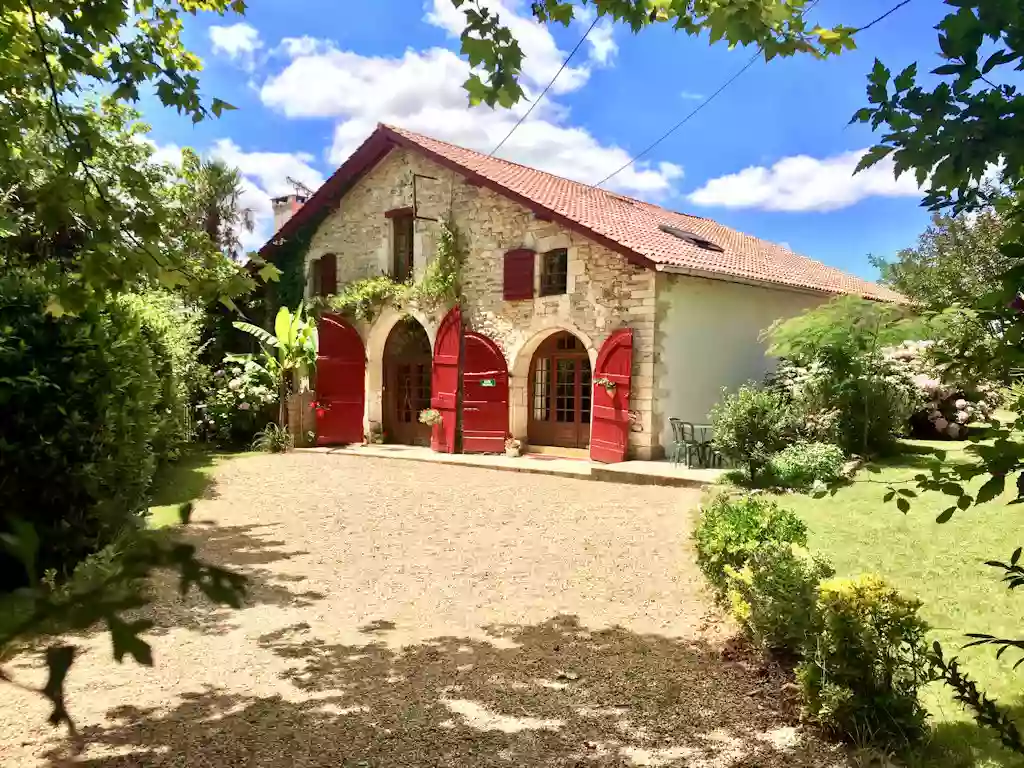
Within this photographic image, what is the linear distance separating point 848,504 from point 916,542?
5.35 ft

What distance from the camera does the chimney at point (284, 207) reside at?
65.0 ft

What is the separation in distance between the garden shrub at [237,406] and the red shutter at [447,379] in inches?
132

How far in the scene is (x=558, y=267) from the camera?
12.9 metres

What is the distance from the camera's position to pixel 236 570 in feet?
16.0

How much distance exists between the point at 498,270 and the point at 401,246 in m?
2.85

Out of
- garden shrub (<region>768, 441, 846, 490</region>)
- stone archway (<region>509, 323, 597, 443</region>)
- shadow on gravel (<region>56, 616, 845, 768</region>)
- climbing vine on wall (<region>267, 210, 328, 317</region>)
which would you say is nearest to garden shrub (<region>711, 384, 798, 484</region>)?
garden shrub (<region>768, 441, 846, 490</region>)

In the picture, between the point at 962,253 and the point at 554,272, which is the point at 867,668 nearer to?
the point at 554,272

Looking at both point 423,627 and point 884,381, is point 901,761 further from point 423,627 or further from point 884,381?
point 884,381

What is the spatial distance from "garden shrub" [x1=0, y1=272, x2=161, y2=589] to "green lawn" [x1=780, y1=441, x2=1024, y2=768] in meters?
4.93

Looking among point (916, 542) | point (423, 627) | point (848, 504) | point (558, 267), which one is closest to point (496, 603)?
point (423, 627)

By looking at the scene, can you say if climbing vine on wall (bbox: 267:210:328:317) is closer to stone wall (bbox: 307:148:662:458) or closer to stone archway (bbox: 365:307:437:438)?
stone wall (bbox: 307:148:662:458)

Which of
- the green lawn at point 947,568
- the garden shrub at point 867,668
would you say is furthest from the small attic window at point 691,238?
the garden shrub at point 867,668

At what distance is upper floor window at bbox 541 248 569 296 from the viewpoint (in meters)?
12.8

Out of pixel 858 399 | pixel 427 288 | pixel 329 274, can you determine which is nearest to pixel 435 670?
pixel 858 399
